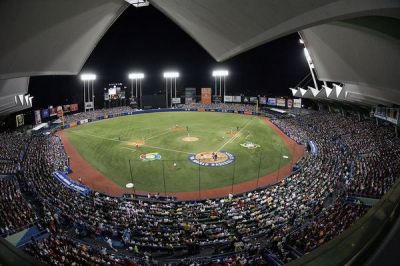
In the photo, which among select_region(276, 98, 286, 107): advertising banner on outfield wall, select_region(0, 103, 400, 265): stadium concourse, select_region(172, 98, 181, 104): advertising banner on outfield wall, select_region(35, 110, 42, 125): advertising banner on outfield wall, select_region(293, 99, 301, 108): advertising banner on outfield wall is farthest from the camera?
select_region(172, 98, 181, 104): advertising banner on outfield wall

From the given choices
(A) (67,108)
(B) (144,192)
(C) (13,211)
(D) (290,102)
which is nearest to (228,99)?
(D) (290,102)

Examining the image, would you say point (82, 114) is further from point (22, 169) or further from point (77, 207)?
point (77, 207)

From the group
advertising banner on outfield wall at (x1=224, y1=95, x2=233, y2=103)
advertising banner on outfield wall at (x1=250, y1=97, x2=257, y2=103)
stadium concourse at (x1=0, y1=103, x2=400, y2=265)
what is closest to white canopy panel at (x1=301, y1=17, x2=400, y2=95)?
stadium concourse at (x1=0, y1=103, x2=400, y2=265)

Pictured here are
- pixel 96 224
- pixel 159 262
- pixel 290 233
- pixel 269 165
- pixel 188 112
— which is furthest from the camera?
pixel 188 112

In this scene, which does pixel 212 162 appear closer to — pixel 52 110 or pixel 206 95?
pixel 52 110

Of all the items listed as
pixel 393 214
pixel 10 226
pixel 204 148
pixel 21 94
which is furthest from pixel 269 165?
pixel 21 94

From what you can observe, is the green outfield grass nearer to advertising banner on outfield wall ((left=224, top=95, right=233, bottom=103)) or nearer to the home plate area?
the home plate area
